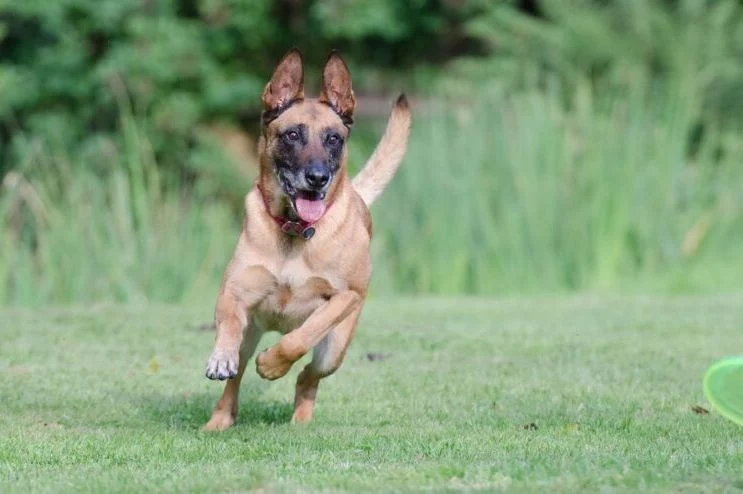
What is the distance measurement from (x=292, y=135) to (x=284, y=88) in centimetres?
33

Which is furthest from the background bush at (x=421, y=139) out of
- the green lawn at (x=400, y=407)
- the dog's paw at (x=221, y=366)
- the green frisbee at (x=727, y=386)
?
the green frisbee at (x=727, y=386)

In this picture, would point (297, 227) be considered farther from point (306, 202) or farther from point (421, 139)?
point (421, 139)

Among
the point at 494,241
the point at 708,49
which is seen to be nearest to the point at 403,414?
the point at 494,241

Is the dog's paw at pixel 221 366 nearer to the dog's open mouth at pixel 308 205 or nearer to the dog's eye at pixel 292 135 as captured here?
the dog's open mouth at pixel 308 205

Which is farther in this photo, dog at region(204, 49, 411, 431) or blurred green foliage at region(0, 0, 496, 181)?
blurred green foliage at region(0, 0, 496, 181)

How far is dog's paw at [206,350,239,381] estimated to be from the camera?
6.37 meters

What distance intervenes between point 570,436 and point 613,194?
7.55 metres

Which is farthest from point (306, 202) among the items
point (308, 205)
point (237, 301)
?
point (237, 301)

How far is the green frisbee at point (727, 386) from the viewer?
559 cm

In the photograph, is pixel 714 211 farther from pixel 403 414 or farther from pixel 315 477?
pixel 315 477

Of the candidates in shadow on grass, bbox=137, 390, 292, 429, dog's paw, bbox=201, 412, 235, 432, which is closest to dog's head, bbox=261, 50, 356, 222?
dog's paw, bbox=201, 412, 235, 432

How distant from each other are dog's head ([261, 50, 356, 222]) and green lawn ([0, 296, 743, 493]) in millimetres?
1085

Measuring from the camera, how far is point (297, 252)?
6840mm

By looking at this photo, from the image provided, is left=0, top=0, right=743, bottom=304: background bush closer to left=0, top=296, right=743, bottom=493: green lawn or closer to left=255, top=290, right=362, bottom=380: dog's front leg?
left=0, top=296, right=743, bottom=493: green lawn
